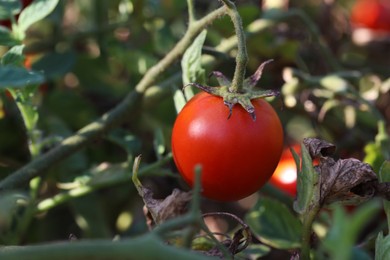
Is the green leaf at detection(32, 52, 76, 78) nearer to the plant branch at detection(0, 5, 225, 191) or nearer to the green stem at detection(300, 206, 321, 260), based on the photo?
the plant branch at detection(0, 5, 225, 191)

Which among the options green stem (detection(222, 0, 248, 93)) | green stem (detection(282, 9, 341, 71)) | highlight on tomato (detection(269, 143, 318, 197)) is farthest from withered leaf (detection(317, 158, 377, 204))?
green stem (detection(282, 9, 341, 71))

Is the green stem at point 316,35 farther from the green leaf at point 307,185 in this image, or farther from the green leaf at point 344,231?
the green leaf at point 344,231

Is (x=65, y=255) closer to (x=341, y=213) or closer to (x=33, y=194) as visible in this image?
(x=341, y=213)

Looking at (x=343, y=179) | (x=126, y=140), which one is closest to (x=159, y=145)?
(x=126, y=140)

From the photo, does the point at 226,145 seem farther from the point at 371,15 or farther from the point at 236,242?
the point at 371,15

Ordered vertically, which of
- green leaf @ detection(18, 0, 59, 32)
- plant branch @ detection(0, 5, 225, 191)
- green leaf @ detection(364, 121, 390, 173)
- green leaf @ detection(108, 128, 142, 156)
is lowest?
green leaf @ detection(364, 121, 390, 173)

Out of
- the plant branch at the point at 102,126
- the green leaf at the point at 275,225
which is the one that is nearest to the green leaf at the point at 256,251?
the green leaf at the point at 275,225
